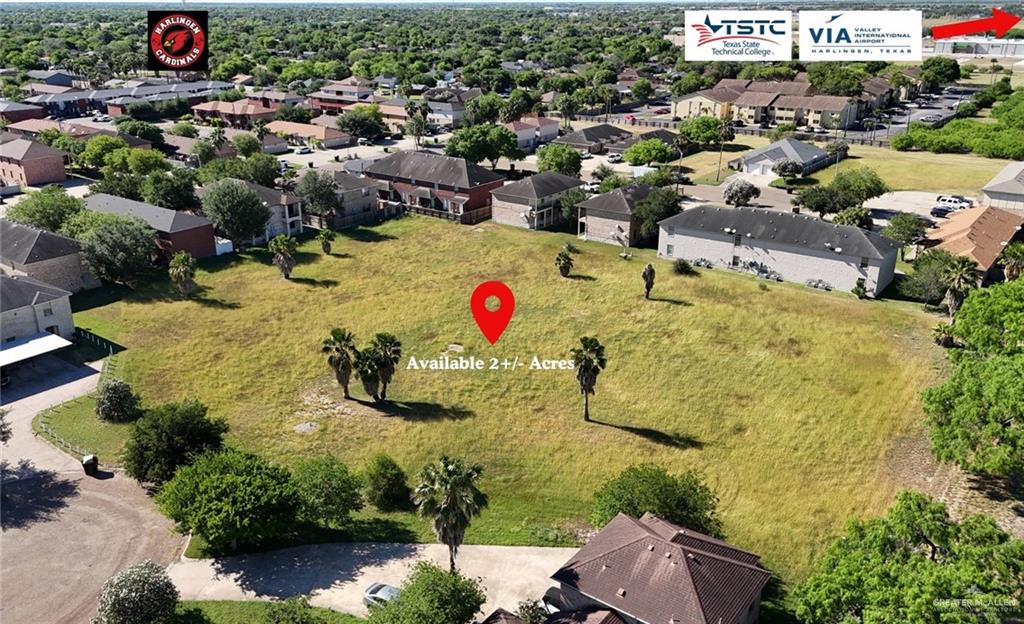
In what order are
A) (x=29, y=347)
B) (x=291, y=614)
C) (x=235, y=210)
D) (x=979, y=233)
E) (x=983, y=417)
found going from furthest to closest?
(x=235, y=210) → (x=979, y=233) → (x=29, y=347) → (x=983, y=417) → (x=291, y=614)

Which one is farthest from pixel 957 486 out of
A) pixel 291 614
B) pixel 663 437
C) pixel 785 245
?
pixel 291 614

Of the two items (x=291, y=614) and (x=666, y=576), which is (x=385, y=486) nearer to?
(x=291, y=614)


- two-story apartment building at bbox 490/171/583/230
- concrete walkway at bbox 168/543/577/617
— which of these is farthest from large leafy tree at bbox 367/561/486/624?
two-story apartment building at bbox 490/171/583/230

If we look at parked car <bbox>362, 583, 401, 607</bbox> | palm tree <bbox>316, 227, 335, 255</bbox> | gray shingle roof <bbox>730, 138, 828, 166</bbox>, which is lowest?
parked car <bbox>362, 583, 401, 607</bbox>

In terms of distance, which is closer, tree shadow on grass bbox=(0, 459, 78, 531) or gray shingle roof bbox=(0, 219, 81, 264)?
tree shadow on grass bbox=(0, 459, 78, 531)

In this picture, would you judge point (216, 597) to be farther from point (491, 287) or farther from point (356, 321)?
point (491, 287)

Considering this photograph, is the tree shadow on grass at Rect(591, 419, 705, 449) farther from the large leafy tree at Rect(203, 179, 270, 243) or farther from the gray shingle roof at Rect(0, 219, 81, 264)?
the gray shingle roof at Rect(0, 219, 81, 264)
